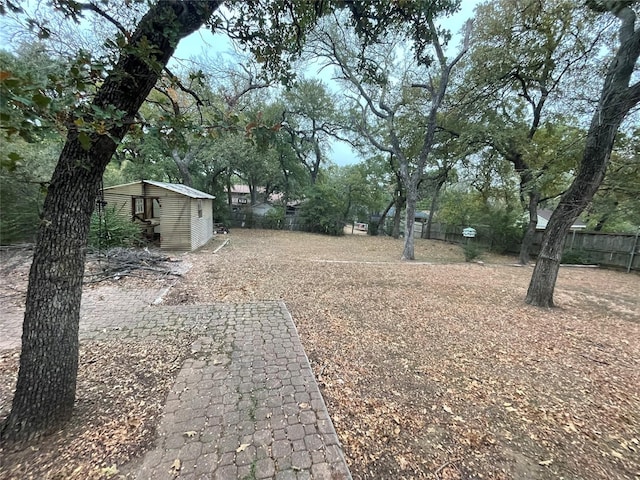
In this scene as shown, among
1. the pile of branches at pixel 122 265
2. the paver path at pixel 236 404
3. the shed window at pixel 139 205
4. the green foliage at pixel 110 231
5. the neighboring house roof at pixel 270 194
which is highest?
the neighboring house roof at pixel 270 194

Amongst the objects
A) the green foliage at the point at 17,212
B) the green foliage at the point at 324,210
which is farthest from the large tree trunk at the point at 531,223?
the green foliage at the point at 17,212

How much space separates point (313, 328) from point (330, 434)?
1.76m

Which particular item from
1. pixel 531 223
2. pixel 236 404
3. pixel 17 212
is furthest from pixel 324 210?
pixel 236 404

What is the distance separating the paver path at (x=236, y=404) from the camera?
5.12 feet

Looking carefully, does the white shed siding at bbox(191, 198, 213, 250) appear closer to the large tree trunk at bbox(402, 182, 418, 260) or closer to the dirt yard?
A: the dirt yard

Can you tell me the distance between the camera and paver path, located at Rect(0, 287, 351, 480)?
156cm

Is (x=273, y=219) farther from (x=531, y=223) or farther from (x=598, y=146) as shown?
(x=598, y=146)

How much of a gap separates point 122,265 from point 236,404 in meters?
5.22

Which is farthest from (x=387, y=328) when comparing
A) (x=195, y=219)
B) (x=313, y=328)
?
(x=195, y=219)

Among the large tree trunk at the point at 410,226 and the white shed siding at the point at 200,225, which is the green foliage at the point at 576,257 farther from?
the white shed siding at the point at 200,225

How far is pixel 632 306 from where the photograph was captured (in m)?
5.17

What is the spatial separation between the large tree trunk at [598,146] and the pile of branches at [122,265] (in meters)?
7.26

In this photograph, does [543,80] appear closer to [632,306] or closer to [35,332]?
[632,306]

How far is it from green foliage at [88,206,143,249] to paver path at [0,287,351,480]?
3728 mm
